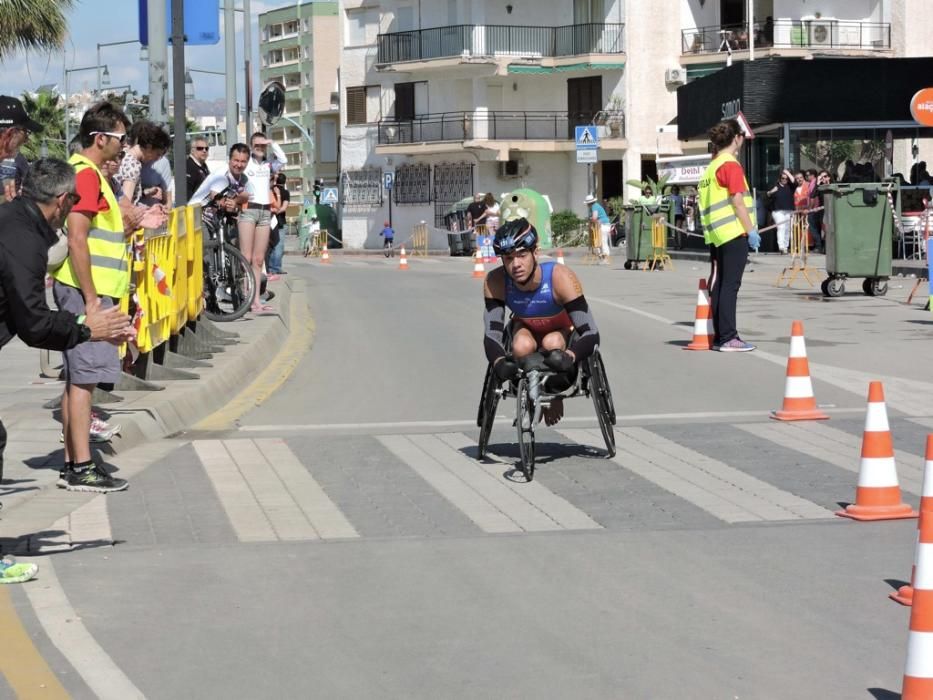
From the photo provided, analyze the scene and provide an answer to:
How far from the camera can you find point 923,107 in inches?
1184

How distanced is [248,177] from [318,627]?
12.9 m

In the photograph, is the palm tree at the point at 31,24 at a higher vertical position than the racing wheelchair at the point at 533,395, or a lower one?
higher

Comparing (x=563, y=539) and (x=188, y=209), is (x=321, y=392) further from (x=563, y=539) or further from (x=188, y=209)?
(x=563, y=539)

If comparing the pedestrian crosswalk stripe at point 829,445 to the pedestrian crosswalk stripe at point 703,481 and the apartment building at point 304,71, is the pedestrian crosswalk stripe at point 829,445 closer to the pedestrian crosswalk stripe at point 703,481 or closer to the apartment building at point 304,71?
the pedestrian crosswalk stripe at point 703,481

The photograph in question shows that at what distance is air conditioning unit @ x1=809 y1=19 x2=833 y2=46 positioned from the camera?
64.4 metres

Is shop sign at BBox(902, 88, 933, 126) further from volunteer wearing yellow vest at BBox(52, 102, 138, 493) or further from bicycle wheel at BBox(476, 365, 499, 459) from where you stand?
volunteer wearing yellow vest at BBox(52, 102, 138, 493)

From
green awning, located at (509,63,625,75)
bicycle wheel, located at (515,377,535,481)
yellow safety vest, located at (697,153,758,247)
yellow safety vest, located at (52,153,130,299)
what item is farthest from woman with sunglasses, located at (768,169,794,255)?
green awning, located at (509,63,625,75)

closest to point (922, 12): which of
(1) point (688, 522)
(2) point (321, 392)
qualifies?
(2) point (321, 392)

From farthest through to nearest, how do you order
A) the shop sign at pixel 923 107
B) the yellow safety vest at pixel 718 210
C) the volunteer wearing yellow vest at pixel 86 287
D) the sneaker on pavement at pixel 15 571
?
the shop sign at pixel 923 107
the yellow safety vest at pixel 718 210
the volunteer wearing yellow vest at pixel 86 287
the sneaker on pavement at pixel 15 571

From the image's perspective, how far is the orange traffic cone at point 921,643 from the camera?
5121 mm

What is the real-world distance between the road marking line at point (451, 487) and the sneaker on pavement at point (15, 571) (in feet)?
7.28

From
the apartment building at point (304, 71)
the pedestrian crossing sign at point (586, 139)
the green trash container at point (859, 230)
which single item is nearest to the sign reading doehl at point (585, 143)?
the pedestrian crossing sign at point (586, 139)

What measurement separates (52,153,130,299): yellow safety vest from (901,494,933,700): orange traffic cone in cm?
550

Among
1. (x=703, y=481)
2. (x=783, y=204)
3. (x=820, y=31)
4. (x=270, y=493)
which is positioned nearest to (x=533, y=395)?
(x=703, y=481)
